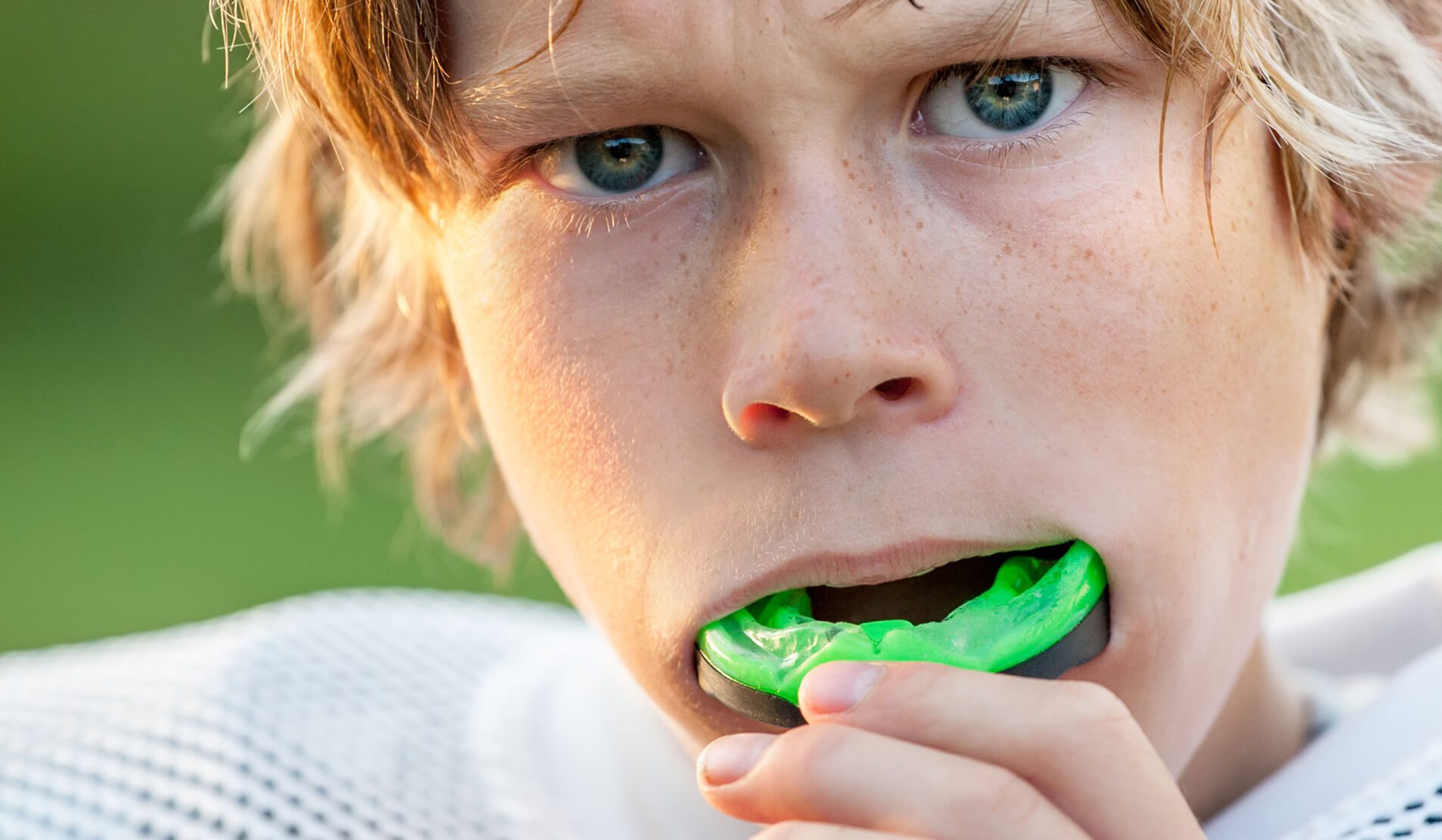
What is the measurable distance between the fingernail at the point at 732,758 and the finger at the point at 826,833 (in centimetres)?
3

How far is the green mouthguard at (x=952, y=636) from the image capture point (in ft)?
2.50

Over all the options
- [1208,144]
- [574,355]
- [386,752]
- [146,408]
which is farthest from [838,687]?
[146,408]

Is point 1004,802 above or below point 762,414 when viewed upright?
below

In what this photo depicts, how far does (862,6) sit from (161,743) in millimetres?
728

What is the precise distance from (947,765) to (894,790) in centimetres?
3

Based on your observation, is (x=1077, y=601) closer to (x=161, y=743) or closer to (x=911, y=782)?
(x=911, y=782)

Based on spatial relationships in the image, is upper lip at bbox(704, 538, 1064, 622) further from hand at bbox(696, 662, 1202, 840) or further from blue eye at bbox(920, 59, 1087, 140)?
blue eye at bbox(920, 59, 1087, 140)

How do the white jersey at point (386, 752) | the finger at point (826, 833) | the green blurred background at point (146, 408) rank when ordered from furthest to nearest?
1. the green blurred background at point (146, 408)
2. the white jersey at point (386, 752)
3. the finger at point (826, 833)

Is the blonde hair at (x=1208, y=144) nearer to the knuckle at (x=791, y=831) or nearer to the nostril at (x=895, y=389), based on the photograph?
the nostril at (x=895, y=389)

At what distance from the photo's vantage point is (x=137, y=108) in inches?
208

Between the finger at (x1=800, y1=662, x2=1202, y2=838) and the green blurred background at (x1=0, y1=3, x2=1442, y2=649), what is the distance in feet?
2.85

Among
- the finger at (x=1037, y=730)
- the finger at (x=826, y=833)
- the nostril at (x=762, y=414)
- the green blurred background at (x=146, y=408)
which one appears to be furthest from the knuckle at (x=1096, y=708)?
the green blurred background at (x=146, y=408)

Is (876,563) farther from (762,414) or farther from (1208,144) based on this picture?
(1208,144)

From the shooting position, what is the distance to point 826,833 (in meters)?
0.68
